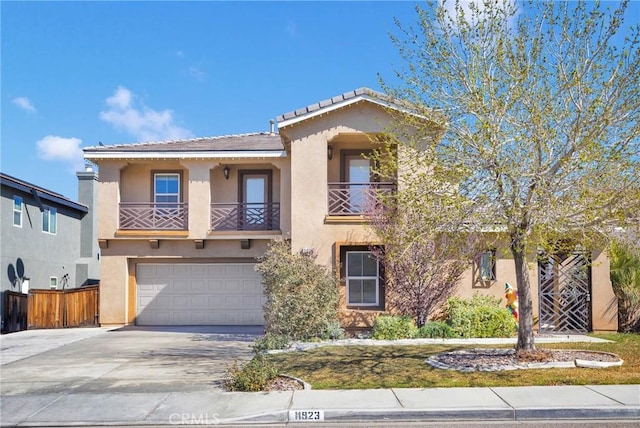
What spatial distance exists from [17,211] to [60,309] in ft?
14.8

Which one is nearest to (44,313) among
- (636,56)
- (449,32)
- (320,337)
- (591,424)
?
(320,337)

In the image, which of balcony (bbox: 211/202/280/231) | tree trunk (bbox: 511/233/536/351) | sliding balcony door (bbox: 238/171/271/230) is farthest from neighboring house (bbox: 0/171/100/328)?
tree trunk (bbox: 511/233/536/351)

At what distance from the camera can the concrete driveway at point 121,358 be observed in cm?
981

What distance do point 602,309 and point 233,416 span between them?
490 inches

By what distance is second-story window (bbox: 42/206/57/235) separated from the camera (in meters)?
23.2

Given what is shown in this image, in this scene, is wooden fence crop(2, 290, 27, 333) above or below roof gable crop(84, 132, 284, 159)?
below

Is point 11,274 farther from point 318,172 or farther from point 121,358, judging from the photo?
point 318,172

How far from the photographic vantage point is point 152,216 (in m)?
19.6

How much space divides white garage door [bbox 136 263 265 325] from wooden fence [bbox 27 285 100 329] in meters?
2.10

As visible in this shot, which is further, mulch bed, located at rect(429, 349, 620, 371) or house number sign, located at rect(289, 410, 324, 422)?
mulch bed, located at rect(429, 349, 620, 371)

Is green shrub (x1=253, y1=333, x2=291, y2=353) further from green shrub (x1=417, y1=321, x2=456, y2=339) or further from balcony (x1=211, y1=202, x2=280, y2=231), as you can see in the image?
balcony (x1=211, y1=202, x2=280, y2=231)

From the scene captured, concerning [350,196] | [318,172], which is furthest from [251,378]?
[350,196]

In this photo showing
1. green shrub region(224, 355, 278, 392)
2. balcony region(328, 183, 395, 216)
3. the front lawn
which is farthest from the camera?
balcony region(328, 183, 395, 216)

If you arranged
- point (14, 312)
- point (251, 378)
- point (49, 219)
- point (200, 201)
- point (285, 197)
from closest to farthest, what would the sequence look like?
point (251, 378) → point (285, 197) → point (14, 312) → point (200, 201) → point (49, 219)
